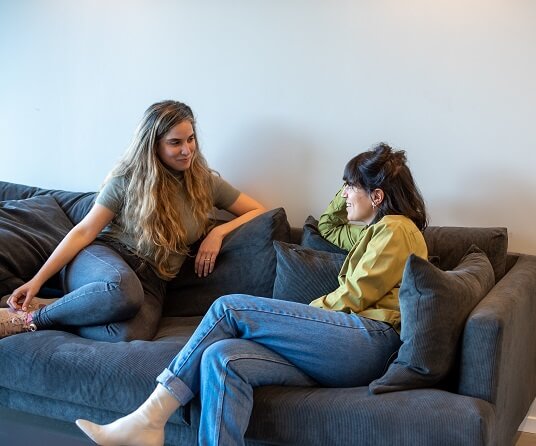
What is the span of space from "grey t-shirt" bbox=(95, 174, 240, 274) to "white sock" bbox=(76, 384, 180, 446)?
2.80ft

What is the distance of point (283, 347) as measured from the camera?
2143mm

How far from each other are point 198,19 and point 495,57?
1200 mm

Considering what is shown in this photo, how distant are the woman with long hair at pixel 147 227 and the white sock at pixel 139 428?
1.80ft

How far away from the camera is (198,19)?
312 centimetres

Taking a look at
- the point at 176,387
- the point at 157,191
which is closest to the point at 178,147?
the point at 157,191

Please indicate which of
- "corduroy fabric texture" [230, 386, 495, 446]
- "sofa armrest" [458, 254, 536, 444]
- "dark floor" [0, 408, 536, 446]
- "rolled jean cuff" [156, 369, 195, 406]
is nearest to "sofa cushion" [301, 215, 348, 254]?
"sofa armrest" [458, 254, 536, 444]

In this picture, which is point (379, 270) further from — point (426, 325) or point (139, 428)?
point (139, 428)

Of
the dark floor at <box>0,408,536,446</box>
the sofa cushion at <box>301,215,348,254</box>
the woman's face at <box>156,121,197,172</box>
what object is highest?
the woman's face at <box>156,121,197,172</box>

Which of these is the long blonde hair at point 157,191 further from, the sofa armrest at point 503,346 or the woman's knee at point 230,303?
the sofa armrest at point 503,346

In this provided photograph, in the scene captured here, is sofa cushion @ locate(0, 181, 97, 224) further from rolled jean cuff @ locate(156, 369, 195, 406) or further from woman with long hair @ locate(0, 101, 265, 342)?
rolled jean cuff @ locate(156, 369, 195, 406)

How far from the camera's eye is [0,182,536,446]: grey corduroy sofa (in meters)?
1.94

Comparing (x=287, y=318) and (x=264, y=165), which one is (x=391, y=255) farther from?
(x=264, y=165)

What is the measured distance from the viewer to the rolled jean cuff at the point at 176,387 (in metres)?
2.09

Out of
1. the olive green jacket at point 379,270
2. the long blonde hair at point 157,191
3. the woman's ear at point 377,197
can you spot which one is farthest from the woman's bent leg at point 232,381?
the long blonde hair at point 157,191
